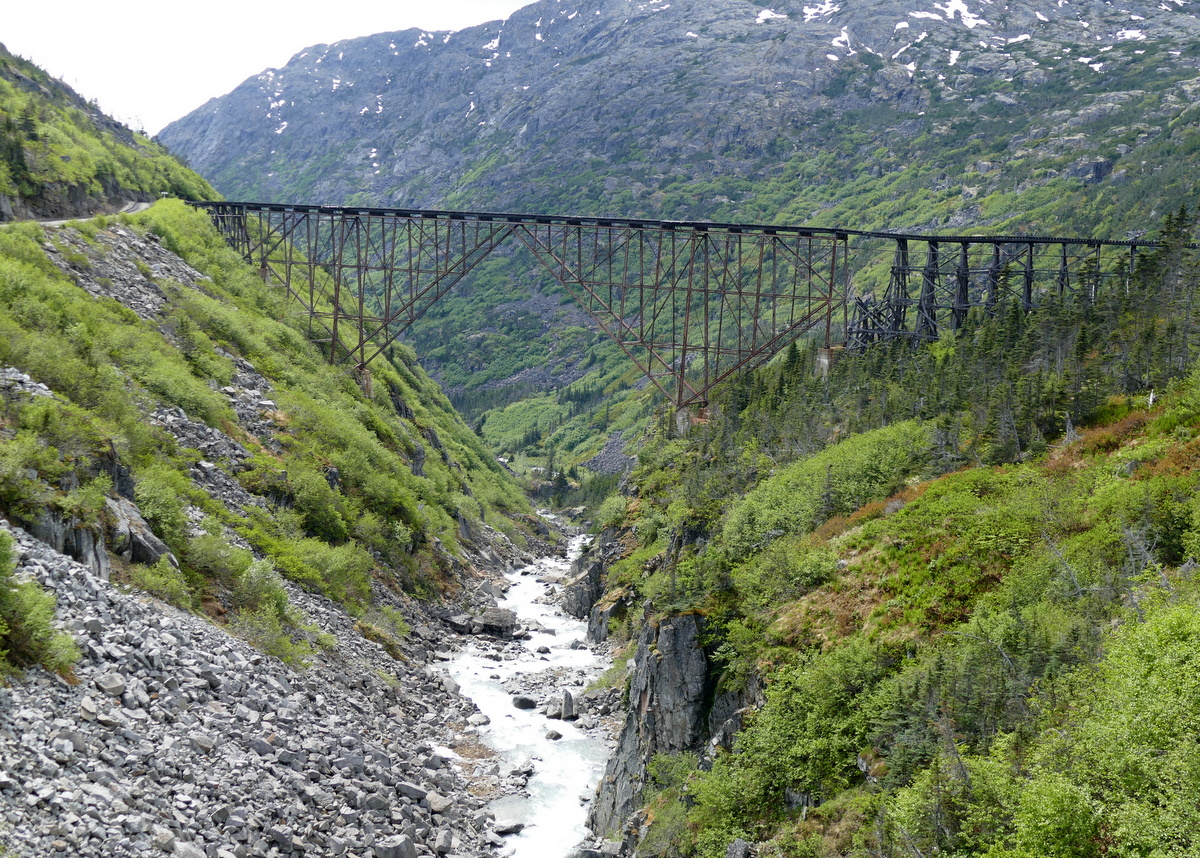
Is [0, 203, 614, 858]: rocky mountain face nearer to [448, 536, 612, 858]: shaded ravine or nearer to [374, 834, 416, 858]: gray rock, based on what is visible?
[374, 834, 416, 858]: gray rock

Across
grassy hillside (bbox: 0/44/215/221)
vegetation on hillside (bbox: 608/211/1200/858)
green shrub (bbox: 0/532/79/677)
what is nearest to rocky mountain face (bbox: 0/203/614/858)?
green shrub (bbox: 0/532/79/677)

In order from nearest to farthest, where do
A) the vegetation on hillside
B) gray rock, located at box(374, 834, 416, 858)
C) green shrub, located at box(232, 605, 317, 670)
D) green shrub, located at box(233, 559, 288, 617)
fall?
the vegetation on hillside, gray rock, located at box(374, 834, 416, 858), green shrub, located at box(232, 605, 317, 670), green shrub, located at box(233, 559, 288, 617)

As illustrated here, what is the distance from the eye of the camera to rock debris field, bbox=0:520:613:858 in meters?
13.2

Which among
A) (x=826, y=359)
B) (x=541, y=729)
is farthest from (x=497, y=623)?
(x=826, y=359)

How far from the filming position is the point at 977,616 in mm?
17453

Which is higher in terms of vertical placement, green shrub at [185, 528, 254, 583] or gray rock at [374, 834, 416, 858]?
green shrub at [185, 528, 254, 583]

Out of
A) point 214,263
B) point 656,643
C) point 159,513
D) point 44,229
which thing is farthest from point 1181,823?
point 214,263

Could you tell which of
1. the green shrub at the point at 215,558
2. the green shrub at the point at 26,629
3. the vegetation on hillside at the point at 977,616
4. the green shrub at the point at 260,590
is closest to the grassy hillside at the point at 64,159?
the green shrub at the point at 215,558

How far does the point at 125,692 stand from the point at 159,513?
9.20 m

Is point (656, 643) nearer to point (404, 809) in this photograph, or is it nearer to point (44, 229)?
point (404, 809)

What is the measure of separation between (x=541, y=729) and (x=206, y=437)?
1709 centimetres

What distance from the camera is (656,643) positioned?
2439cm

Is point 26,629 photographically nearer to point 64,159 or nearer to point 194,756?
point 194,756

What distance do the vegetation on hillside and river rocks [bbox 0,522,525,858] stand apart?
22.5 ft
